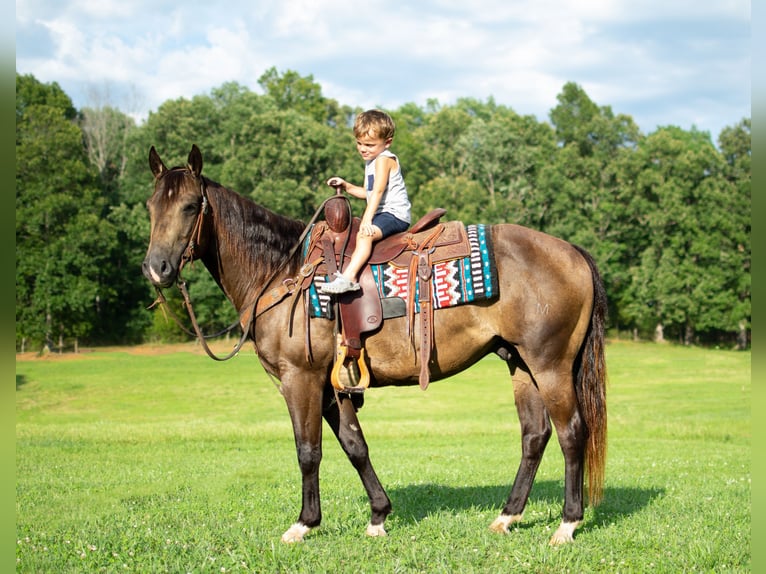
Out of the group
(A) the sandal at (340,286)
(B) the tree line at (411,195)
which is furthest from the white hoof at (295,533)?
(B) the tree line at (411,195)

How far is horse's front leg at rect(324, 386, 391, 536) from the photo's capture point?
593 cm

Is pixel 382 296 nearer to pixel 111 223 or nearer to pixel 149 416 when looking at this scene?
pixel 149 416

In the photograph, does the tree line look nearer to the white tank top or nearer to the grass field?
the grass field

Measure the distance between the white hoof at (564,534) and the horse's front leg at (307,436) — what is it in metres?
1.93

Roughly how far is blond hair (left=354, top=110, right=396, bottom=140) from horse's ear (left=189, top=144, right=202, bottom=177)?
49.9 inches

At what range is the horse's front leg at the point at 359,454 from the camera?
19.5 ft

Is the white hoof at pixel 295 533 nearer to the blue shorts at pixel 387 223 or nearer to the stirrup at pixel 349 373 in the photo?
the stirrup at pixel 349 373

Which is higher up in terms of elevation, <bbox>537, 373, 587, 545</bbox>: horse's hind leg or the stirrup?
the stirrup

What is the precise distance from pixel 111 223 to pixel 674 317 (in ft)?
129

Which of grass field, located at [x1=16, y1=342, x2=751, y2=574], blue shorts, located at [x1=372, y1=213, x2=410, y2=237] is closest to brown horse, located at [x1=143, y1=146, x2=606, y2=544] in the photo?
grass field, located at [x1=16, y1=342, x2=751, y2=574]

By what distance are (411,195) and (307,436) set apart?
4826cm

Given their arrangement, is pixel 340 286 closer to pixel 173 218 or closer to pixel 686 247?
pixel 173 218

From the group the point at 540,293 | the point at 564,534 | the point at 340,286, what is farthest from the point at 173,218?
the point at 564,534

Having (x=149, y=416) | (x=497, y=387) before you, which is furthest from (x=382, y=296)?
(x=497, y=387)
